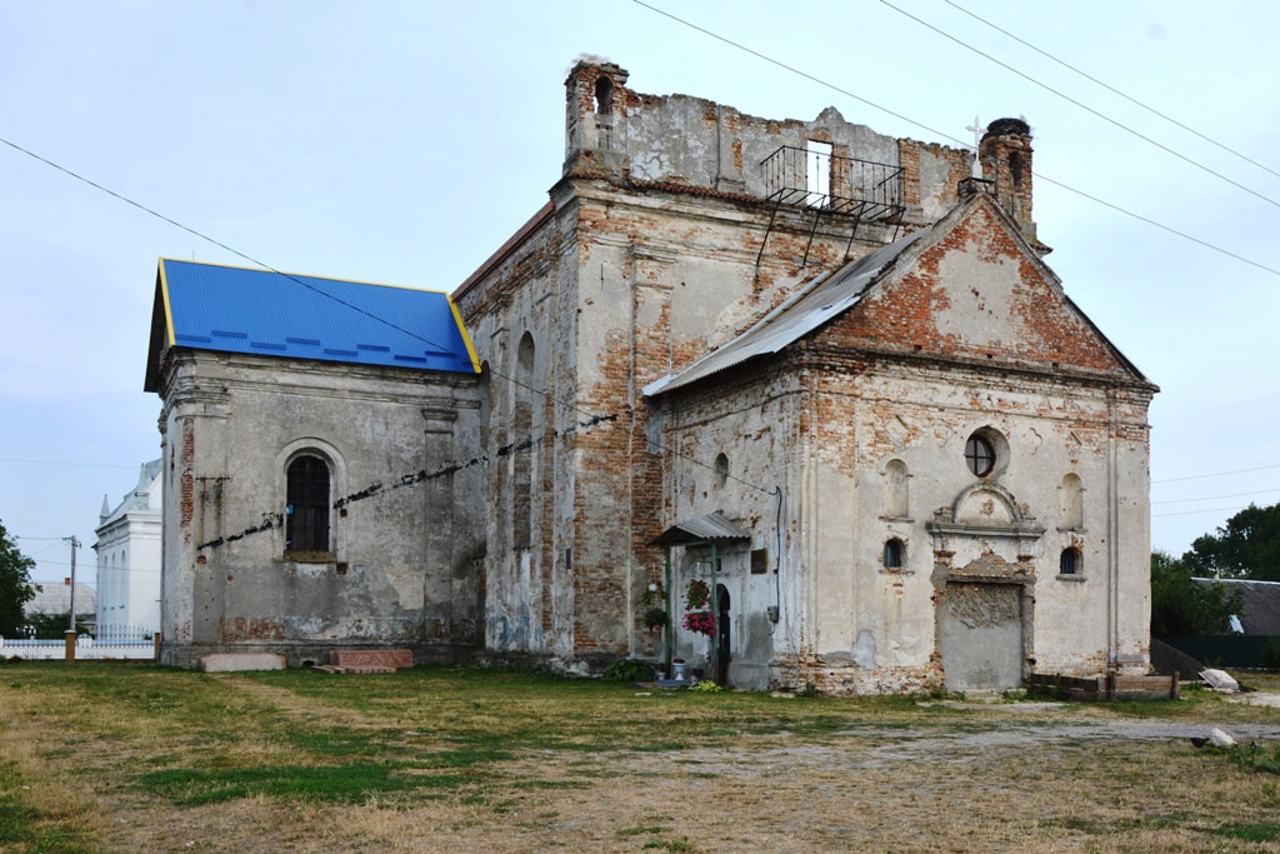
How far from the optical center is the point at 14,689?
23.1 m

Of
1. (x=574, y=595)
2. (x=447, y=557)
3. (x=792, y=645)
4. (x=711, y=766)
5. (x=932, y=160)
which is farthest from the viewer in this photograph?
(x=447, y=557)

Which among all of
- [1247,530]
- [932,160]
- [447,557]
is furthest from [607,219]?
[1247,530]

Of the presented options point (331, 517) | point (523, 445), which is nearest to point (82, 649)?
point (331, 517)

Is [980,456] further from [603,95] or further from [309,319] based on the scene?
[309,319]

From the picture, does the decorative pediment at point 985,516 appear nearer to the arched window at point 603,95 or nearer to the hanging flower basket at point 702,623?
the hanging flower basket at point 702,623

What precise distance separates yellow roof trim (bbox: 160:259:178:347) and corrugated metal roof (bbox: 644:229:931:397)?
12.1m

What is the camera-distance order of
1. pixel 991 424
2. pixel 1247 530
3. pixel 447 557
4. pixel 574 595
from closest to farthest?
pixel 991 424 → pixel 574 595 → pixel 447 557 → pixel 1247 530

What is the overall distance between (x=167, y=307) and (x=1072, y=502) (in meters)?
21.5

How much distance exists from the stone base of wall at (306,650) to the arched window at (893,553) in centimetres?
1322

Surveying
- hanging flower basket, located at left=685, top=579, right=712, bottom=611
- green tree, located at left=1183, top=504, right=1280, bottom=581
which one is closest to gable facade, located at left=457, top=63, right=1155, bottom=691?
hanging flower basket, located at left=685, top=579, right=712, bottom=611

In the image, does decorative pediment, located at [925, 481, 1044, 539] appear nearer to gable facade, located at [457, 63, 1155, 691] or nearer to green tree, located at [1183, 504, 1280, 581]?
gable facade, located at [457, 63, 1155, 691]

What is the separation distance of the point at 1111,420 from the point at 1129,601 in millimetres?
3390

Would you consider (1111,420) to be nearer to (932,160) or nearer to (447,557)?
(932,160)

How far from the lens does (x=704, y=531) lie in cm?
2405
